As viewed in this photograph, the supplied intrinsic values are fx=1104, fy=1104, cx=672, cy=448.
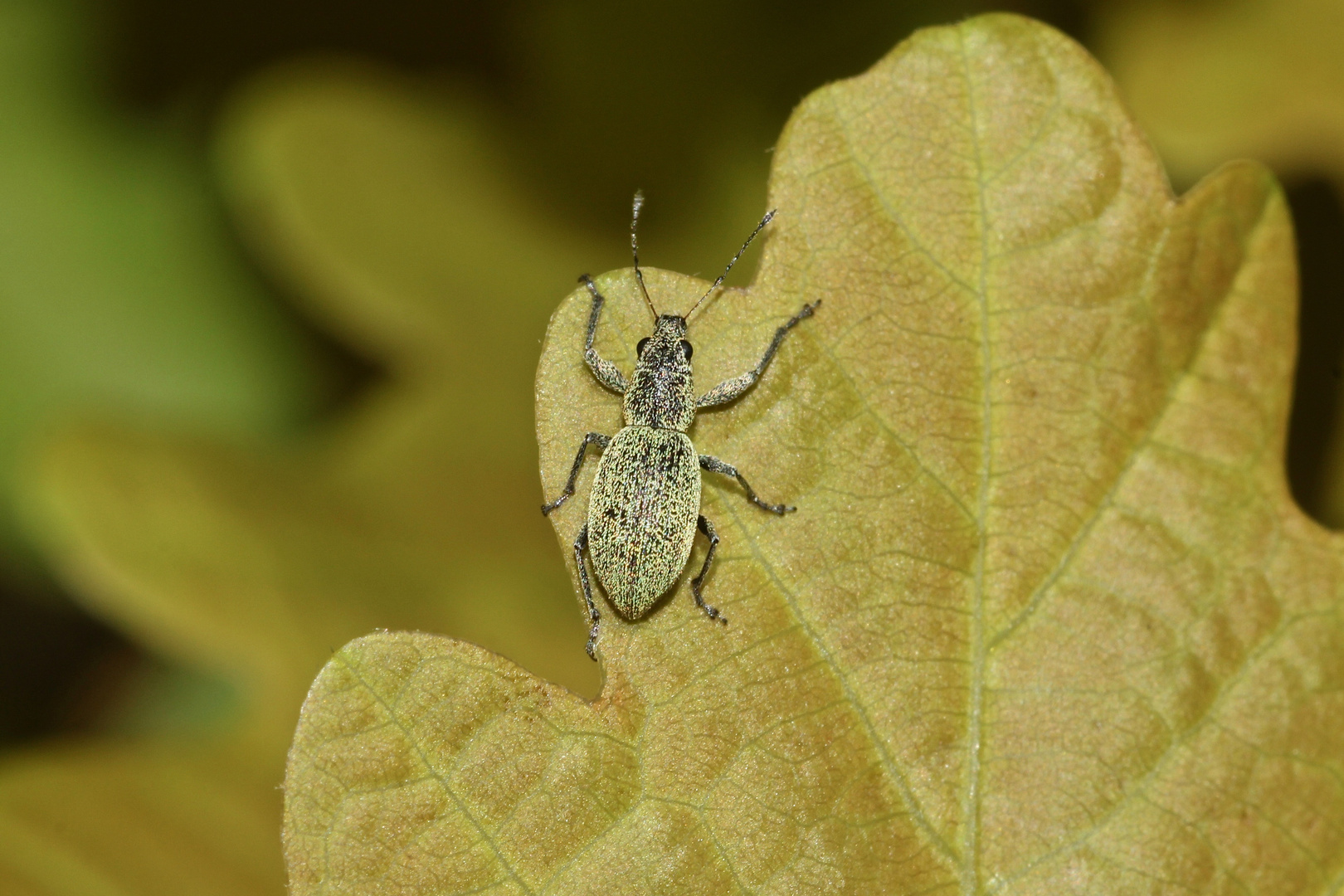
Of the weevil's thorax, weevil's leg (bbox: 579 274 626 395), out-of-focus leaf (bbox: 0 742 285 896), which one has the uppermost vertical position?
weevil's leg (bbox: 579 274 626 395)

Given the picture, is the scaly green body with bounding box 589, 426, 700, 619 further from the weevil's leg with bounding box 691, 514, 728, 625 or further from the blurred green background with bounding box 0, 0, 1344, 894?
the blurred green background with bounding box 0, 0, 1344, 894

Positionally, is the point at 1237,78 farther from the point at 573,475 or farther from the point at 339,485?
the point at 339,485

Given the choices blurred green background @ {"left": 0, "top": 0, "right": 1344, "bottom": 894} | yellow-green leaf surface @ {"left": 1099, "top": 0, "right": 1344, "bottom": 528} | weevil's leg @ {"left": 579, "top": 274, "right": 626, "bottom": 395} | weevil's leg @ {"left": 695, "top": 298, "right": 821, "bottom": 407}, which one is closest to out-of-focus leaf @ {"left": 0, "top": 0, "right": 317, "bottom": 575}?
blurred green background @ {"left": 0, "top": 0, "right": 1344, "bottom": 894}

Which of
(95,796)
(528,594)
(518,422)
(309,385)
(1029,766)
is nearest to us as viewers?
(1029,766)

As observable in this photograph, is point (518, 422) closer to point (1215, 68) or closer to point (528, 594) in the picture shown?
point (528, 594)

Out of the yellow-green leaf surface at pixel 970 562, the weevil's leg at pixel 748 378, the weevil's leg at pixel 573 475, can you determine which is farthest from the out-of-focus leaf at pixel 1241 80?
the weevil's leg at pixel 573 475

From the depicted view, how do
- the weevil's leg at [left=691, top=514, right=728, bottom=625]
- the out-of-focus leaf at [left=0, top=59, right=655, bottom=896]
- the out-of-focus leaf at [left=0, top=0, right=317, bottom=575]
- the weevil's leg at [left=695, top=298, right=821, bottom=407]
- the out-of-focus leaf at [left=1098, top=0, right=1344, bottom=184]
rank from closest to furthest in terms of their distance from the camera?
1. the weevil's leg at [left=691, top=514, right=728, bottom=625]
2. the weevil's leg at [left=695, top=298, right=821, bottom=407]
3. the out-of-focus leaf at [left=0, top=59, right=655, bottom=896]
4. the out-of-focus leaf at [left=1098, top=0, right=1344, bottom=184]
5. the out-of-focus leaf at [left=0, top=0, right=317, bottom=575]

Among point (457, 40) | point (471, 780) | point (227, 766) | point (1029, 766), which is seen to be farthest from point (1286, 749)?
point (457, 40)

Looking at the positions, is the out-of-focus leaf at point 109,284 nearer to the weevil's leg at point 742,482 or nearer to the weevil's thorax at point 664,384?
the weevil's thorax at point 664,384
